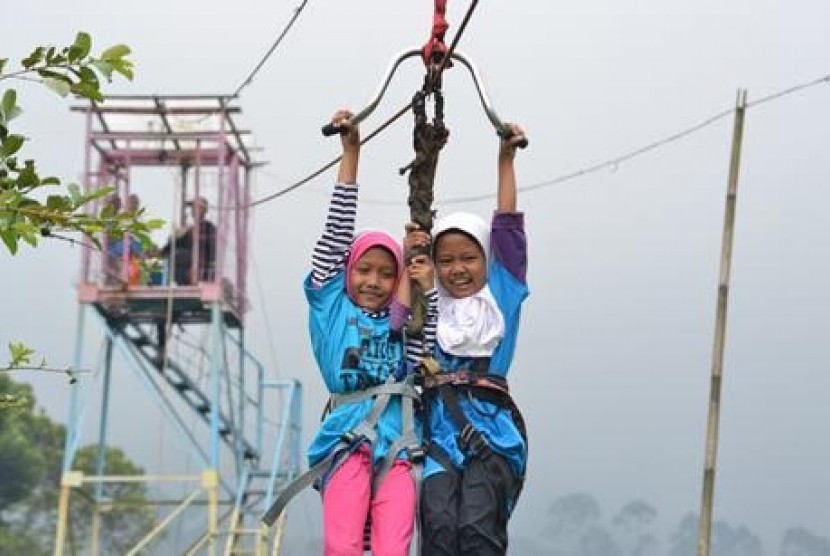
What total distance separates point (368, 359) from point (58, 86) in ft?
5.11

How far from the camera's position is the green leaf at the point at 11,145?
4.84 m

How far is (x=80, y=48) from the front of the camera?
496 centimetres

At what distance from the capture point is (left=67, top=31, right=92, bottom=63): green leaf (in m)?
4.93

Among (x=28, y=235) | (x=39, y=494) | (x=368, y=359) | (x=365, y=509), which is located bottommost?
(x=39, y=494)

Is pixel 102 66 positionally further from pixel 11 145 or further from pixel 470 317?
pixel 470 317

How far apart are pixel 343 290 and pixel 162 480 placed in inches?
744

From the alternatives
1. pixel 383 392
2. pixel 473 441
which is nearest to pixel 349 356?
pixel 383 392

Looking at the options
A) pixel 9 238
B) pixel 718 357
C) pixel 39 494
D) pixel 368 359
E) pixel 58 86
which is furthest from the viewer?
pixel 39 494

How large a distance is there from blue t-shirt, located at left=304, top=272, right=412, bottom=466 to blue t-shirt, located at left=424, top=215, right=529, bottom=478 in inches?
5.9

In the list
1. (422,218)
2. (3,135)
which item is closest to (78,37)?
(3,135)

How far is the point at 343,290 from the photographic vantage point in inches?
240

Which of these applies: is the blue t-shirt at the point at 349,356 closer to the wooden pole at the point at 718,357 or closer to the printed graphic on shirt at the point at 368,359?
the printed graphic on shirt at the point at 368,359

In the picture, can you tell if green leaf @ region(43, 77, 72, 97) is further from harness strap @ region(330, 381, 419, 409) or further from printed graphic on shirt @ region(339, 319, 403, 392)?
harness strap @ region(330, 381, 419, 409)

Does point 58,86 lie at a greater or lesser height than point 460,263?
greater
